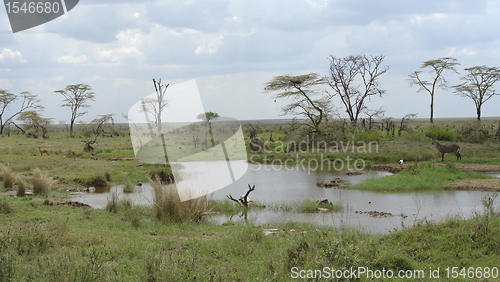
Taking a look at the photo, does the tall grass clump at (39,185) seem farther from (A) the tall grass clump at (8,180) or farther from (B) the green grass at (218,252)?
(B) the green grass at (218,252)

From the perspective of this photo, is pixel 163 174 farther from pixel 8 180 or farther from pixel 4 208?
pixel 4 208

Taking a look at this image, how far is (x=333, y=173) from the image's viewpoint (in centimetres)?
1828

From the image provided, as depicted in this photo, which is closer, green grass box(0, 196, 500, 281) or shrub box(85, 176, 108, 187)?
green grass box(0, 196, 500, 281)

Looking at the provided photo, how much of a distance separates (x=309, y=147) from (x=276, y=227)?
21.5m

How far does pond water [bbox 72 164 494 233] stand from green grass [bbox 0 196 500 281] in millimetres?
834

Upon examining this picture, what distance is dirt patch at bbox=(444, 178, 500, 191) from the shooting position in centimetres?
1199

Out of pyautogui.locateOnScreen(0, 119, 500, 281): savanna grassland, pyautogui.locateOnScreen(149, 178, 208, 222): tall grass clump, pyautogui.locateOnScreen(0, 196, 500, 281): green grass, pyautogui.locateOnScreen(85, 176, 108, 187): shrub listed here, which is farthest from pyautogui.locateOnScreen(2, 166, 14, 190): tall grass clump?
pyautogui.locateOnScreen(149, 178, 208, 222): tall grass clump

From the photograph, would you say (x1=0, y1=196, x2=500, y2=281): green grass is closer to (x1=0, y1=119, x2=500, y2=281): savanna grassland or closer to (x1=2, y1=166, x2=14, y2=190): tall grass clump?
(x1=0, y1=119, x2=500, y2=281): savanna grassland

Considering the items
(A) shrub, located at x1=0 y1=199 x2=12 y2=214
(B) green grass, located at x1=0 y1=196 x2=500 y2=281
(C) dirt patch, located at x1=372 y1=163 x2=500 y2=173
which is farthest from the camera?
(C) dirt patch, located at x1=372 y1=163 x2=500 y2=173

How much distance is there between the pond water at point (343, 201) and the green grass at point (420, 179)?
713 millimetres

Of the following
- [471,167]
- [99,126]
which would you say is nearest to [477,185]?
[471,167]

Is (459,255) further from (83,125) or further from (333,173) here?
(83,125)

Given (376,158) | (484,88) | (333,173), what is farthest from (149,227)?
(484,88)

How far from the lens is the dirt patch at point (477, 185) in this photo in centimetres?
1199
